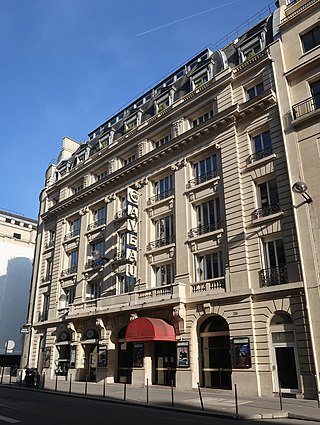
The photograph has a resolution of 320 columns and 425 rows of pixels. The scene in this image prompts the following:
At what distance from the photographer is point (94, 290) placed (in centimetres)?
3080

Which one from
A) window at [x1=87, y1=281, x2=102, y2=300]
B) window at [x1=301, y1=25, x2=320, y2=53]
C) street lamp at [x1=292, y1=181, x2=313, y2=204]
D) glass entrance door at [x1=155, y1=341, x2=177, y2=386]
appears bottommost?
glass entrance door at [x1=155, y1=341, x2=177, y2=386]

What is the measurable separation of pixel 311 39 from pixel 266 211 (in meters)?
10.8

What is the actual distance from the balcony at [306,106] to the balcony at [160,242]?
11125 mm

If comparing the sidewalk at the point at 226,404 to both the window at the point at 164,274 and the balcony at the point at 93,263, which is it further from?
the balcony at the point at 93,263

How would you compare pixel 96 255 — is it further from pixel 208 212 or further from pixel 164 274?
pixel 208 212

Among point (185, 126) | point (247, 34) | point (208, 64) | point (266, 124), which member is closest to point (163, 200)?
point (185, 126)

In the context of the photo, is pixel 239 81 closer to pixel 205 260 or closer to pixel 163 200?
pixel 163 200

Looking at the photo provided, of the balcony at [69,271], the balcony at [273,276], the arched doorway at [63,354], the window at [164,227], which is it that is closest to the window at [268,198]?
the balcony at [273,276]

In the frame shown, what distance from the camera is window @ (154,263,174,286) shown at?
2517 cm

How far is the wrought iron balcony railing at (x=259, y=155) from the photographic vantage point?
21.9 meters

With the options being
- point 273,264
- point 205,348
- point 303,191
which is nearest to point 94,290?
point 205,348

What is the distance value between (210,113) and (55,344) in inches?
898

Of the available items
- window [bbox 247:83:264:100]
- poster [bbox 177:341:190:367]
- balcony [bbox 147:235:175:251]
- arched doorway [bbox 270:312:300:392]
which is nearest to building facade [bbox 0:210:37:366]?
balcony [bbox 147:235:175:251]

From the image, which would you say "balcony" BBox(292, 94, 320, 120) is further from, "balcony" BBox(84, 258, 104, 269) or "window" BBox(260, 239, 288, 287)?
"balcony" BBox(84, 258, 104, 269)
